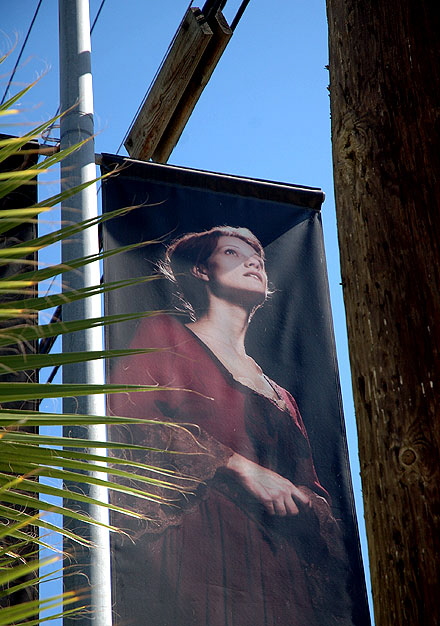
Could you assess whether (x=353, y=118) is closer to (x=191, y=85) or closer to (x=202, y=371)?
(x=202, y=371)

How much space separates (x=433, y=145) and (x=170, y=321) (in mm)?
2132

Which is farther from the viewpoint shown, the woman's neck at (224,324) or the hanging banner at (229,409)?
the woman's neck at (224,324)

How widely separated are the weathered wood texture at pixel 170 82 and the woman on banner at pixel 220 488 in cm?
113

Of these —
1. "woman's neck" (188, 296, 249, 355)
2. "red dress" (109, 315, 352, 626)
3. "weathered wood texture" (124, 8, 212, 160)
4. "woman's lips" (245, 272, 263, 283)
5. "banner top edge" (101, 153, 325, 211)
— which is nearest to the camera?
"red dress" (109, 315, 352, 626)

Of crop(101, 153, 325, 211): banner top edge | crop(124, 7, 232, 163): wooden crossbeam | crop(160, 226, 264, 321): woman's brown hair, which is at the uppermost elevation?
crop(124, 7, 232, 163): wooden crossbeam

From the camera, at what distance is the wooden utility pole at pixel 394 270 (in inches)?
60.3

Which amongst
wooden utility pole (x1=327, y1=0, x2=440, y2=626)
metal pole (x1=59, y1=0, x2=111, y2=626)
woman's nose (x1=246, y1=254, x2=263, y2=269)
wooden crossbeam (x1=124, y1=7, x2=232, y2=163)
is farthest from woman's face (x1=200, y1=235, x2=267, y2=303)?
wooden utility pole (x1=327, y1=0, x2=440, y2=626)

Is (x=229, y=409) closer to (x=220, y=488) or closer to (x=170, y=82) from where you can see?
(x=220, y=488)

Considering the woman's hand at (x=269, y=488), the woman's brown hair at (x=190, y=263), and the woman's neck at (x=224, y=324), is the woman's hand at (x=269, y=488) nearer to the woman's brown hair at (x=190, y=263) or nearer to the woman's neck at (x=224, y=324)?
the woman's neck at (x=224, y=324)

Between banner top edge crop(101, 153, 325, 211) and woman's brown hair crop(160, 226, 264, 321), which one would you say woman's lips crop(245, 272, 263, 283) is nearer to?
woman's brown hair crop(160, 226, 264, 321)

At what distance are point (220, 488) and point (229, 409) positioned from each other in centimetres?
36

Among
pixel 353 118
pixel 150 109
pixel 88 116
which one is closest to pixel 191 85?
pixel 150 109

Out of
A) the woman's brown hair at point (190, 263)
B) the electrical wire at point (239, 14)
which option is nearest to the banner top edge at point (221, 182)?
the woman's brown hair at point (190, 263)

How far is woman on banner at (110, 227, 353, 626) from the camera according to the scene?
3174 mm
